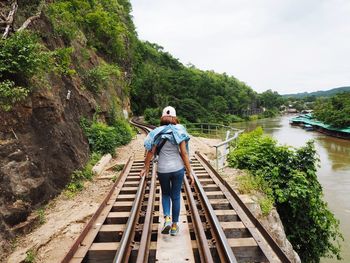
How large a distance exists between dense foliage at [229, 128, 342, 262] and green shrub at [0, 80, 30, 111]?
6354 millimetres

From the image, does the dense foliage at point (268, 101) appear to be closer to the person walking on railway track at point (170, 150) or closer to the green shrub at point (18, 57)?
the green shrub at point (18, 57)

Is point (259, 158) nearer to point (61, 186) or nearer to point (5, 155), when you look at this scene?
point (61, 186)

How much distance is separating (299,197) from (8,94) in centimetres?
751

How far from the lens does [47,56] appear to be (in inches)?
301

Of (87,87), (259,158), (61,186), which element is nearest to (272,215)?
(259,158)

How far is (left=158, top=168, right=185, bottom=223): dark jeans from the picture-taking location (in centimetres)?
464

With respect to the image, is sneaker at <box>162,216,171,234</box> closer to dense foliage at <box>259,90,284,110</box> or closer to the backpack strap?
the backpack strap

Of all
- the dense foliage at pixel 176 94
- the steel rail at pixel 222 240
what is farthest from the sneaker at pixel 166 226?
the dense foliage at pixel 176 94

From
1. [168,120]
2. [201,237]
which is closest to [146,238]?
[201,237]

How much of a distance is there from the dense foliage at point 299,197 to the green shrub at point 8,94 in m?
6.35

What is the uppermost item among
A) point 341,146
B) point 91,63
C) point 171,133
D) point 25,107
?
point 91,63

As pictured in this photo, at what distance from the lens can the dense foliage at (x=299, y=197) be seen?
8250 mm

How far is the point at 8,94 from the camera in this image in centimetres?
620

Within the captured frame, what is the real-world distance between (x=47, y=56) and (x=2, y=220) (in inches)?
166
